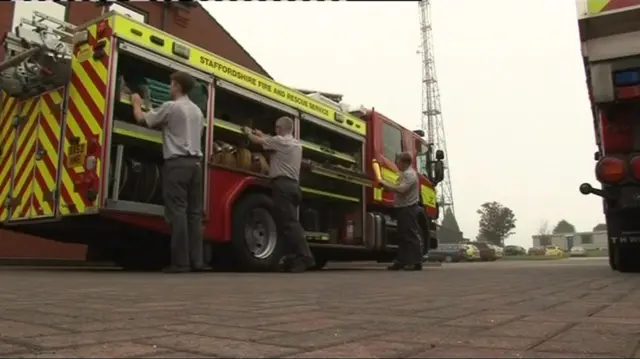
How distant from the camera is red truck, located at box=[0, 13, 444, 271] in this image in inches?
250

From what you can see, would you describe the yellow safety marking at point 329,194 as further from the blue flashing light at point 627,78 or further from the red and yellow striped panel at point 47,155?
the blue flashing light at point 627,78

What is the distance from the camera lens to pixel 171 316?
277 centimetres

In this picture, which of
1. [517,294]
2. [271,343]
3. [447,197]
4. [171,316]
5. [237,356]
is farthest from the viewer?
[447,197]

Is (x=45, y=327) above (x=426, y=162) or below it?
below

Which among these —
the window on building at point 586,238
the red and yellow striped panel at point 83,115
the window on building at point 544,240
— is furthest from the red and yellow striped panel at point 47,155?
the window on building at point 586,238

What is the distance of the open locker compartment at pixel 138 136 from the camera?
6.38 metres

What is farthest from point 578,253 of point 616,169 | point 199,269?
point 199,269

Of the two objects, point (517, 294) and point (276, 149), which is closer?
point (517, 294)

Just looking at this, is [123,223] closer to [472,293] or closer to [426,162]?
A: [472,293]

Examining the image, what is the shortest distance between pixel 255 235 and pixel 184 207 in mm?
1584

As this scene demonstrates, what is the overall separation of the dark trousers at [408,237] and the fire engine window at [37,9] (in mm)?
6762

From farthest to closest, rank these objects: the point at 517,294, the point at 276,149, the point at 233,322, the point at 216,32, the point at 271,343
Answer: the point at 216,32, the point at 276,149, the point at 517,294, the point at 233,322, the point at 271,343

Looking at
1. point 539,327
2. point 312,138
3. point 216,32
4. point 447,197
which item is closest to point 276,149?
point 312,138

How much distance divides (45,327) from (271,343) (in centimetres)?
95
